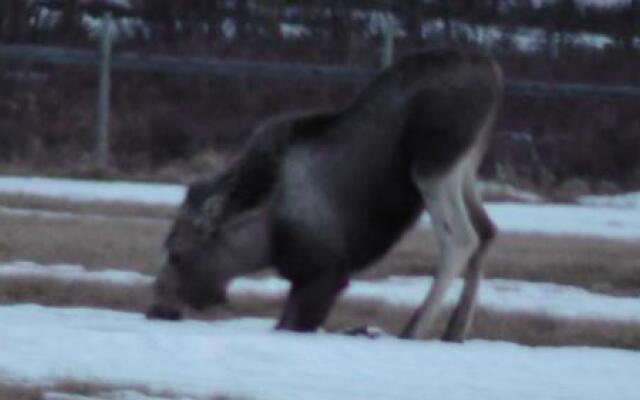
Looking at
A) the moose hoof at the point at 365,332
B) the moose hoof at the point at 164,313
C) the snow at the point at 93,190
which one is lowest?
the snow at the point at 93,190

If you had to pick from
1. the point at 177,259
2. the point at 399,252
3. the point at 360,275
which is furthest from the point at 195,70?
the point at 177,259

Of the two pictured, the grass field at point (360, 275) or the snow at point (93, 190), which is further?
the snow at point (93, 190)

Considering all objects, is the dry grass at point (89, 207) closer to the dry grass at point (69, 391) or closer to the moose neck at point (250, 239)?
the moose neck at point (250, 239)

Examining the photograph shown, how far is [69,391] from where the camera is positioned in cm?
795

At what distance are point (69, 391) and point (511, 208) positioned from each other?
1296cm

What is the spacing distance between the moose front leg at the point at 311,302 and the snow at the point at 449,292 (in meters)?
2.07

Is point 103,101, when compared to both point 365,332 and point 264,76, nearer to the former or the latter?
point 264,76

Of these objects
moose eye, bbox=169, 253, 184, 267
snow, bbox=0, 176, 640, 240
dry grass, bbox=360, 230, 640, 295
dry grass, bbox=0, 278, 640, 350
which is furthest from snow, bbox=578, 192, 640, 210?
moose eye, bbox=169, 253, 184, 267

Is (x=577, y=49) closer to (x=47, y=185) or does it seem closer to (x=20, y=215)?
(x=47, y=185)

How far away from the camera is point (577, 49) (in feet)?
92.4

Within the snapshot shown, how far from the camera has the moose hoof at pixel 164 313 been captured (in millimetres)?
11023

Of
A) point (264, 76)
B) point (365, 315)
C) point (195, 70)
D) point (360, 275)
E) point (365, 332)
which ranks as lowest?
point (264, 76)

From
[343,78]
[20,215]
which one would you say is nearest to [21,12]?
[343,78]

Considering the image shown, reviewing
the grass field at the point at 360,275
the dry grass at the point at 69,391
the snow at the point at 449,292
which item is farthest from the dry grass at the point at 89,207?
the dry grass at the point at 69,391
